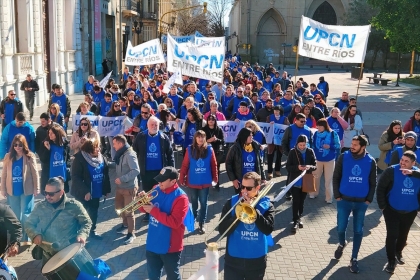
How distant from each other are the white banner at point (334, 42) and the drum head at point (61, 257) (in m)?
9.05

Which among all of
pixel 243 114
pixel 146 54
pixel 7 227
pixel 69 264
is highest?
pixel 146 54

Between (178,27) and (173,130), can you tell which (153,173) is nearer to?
(173,130)

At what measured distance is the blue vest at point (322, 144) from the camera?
30.3ft

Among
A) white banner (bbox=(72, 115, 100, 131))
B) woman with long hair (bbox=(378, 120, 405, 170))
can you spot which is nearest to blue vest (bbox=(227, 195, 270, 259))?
woman with long hair (bbox=(378, 120, 405, 170))

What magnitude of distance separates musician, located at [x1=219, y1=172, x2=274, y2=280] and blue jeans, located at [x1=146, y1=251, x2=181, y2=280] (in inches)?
26.2

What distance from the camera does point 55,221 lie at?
5.12m

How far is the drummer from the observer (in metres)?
5.05

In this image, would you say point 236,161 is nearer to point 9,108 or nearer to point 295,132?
point 295,132

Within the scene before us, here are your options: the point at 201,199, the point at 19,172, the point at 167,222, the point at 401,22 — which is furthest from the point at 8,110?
the point at 401,22

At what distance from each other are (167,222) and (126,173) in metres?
2.42

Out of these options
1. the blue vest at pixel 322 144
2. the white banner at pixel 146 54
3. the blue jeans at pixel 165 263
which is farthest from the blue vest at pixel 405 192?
the white banner at pixel 146 54

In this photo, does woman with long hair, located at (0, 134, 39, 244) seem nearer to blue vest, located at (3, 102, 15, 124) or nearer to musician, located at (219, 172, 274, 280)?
musician, located at (219, 172, 274, 280)

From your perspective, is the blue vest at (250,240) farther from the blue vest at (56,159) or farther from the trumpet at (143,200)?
the blue vest at (56,159)

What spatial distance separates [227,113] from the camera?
13531 millimetres
